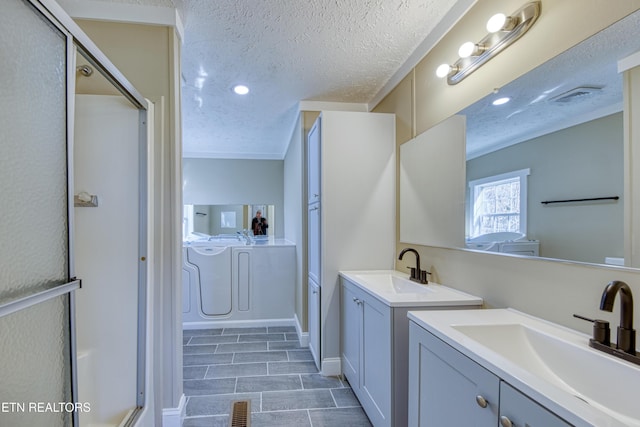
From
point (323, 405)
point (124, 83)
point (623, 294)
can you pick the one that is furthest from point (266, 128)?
point (623, 294)

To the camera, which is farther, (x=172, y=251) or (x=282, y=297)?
(x=282, y=297)

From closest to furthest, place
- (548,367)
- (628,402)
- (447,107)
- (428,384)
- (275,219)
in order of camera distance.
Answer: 1. (628,402)
2. (548,367)
3. (428,384)
4. (447,107)
5. (275,219)

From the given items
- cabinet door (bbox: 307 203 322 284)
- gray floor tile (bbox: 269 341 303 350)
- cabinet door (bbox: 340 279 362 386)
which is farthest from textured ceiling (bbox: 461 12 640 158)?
gray floor tile (bbox: 269 341 303 350)

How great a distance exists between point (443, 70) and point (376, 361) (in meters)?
1.71

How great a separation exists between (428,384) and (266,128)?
3325mm

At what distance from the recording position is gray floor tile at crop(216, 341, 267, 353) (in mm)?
3184

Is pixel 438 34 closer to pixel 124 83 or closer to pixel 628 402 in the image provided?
pixel 124 83

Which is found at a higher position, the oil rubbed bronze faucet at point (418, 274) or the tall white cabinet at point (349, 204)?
the tall white cabinet at point (349, 204)

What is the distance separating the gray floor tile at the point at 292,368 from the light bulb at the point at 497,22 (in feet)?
8.68

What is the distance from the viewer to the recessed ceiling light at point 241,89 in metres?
2.72

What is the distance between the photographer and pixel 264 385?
8.13 feet

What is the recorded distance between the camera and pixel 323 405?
2207 millimetres

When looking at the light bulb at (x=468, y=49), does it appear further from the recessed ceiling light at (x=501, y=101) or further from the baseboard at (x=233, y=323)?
the baseboard at (x=233, y=323)

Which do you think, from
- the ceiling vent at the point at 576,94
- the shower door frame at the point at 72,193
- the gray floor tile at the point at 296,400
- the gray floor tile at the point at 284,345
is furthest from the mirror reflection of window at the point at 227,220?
the ceiling vent at the point at 576,94
